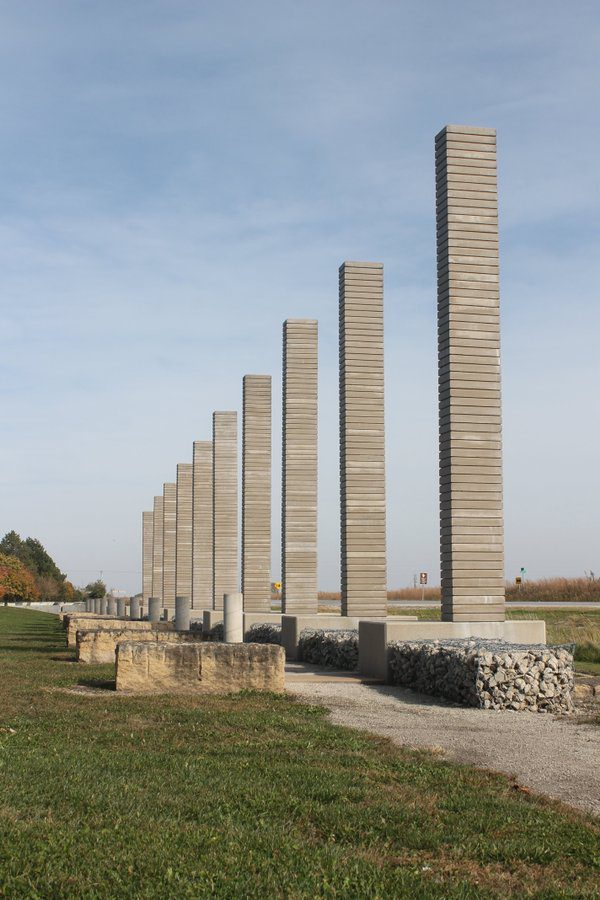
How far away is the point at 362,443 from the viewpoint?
25844 mm

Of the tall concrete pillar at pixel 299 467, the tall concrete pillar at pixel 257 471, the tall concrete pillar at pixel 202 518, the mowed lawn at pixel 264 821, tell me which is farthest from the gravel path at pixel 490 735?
the tall concrete pillar at pixel 202 518

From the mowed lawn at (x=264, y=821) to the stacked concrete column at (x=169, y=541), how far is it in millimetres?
44773

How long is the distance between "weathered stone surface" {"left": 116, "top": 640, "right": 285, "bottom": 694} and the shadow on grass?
390mm

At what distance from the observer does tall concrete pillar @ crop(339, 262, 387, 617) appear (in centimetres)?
2552

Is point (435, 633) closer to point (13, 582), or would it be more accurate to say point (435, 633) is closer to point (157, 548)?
point (157, 548)

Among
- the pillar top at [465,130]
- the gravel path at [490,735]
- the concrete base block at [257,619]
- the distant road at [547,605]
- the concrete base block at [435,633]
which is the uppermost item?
the pillar top at [465,130]

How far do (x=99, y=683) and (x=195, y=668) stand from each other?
1783 mm

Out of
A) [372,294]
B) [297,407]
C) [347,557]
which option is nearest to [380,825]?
[347,557]

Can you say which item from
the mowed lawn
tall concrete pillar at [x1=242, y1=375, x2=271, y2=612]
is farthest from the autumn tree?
the mowed lawn

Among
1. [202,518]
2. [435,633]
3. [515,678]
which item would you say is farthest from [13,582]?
[515,678]

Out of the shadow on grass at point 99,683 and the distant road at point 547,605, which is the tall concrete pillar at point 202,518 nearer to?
the distant road at point 547,605

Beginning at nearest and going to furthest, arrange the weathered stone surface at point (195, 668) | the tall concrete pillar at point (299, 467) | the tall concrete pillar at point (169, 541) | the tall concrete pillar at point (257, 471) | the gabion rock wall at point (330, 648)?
the weathered stone surface at point (195, 668) → the gabion rock wall at point (330, 648) → the tall concrete pillar at point (299, 467) → the tall concrete pillar at point (257, 471) → the tall concrete pillar at point (169, 541)

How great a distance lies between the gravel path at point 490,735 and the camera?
372 inches

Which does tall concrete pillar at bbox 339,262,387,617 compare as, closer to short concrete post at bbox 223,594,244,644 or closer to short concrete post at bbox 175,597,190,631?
short concrete post at bbox 223,594,244,644
